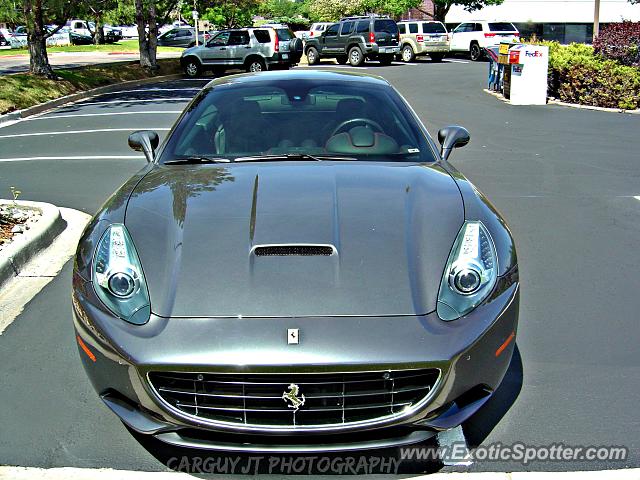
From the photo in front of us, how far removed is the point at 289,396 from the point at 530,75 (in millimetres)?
15439

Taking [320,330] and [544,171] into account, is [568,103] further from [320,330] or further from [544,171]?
[320,330]

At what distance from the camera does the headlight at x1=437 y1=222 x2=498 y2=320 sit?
298cm

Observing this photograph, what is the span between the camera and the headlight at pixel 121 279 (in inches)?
117

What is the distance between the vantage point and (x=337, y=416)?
277 cm

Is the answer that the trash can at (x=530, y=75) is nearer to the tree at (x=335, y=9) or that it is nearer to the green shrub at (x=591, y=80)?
the green shrub at (x=591, y=80)

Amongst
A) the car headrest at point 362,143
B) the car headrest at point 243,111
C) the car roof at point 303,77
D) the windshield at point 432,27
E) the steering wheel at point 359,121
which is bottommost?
the car headrest at point 362,143

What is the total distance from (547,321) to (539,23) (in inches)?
1898

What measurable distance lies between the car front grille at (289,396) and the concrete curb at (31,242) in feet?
9.90

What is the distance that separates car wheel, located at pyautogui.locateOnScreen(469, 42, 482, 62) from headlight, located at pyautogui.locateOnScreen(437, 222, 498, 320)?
3295 cm

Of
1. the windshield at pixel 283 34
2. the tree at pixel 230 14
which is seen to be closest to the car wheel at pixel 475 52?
the windshield at pixel 283 34

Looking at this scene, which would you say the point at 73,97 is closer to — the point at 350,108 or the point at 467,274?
the point at 350,108

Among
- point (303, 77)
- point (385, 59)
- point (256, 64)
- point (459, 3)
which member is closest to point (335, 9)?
point (459, 3)

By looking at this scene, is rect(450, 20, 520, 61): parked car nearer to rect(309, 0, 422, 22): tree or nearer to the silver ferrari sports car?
rect(309, 0, 422, 22): tree

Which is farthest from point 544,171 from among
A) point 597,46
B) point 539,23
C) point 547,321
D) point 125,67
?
point 539,23
